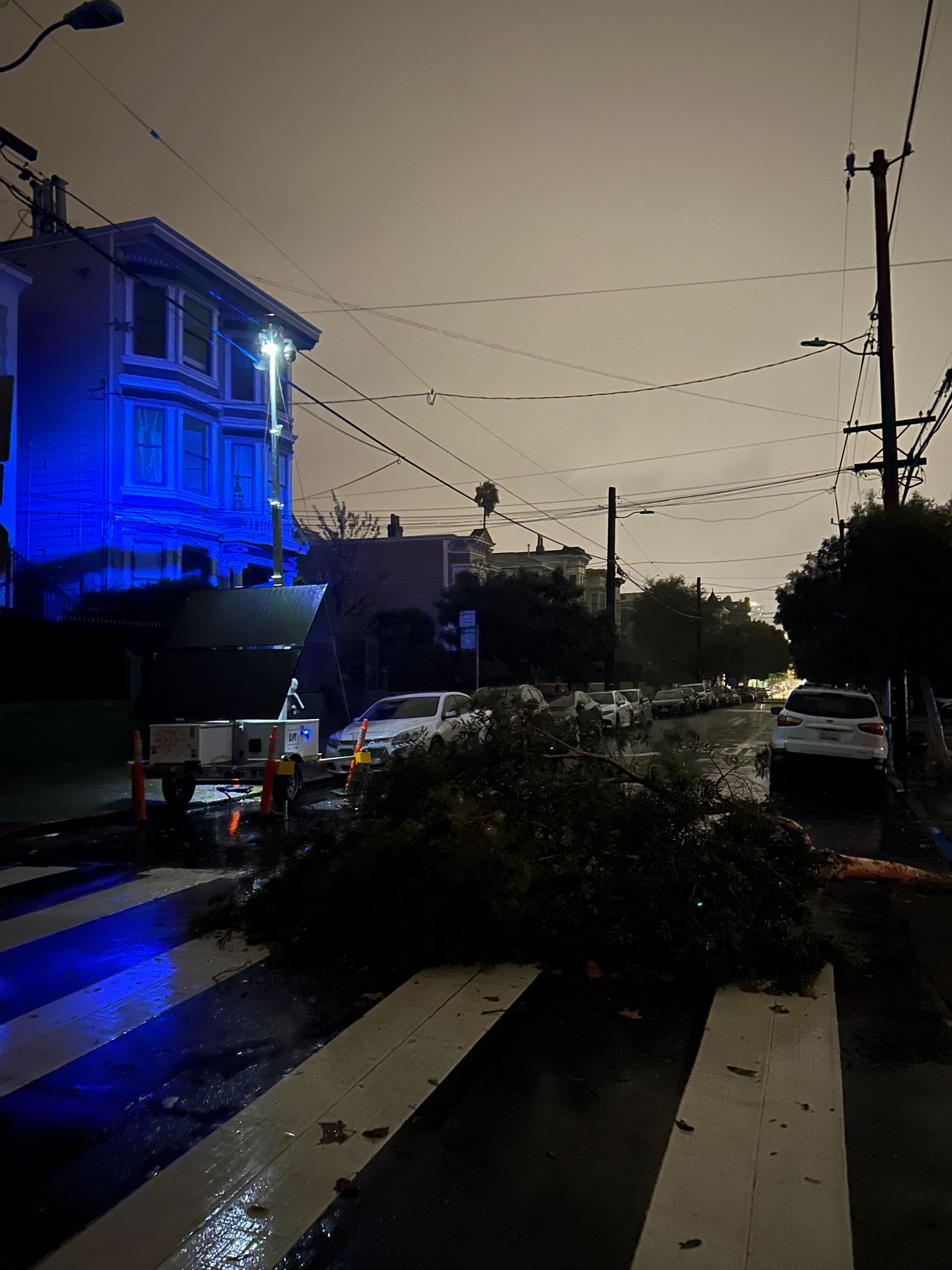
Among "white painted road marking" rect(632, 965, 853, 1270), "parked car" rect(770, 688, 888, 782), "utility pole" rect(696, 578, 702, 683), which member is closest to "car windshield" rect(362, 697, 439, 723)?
"parked car" rect(770, 688, 888, 782)

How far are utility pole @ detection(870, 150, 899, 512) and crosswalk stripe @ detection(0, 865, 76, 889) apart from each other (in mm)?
17602

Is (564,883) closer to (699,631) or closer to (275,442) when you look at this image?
(275,442)

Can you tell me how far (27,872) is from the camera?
9.20 meters

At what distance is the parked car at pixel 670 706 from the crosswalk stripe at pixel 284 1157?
39.6m

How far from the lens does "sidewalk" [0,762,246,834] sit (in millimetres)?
12562

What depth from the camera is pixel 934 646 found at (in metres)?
17.0

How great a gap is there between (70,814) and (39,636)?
7.85m

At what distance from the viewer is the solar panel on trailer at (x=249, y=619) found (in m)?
13.7

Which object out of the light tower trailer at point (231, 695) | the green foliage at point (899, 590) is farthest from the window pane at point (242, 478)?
the green foliage at point (899, 590)

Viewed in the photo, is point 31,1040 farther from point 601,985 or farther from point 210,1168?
point 601,985

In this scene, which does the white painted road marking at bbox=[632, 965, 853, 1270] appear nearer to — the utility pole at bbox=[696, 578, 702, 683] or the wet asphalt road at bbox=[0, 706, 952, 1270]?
the wet asphalt road at bbox=[0, 706, 952, 1270]

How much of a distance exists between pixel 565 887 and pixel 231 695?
8.38 meters

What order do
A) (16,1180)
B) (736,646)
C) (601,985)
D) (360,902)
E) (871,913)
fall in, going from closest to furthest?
1. (16,1180)
2. (601,985)
3. (360,902)
4. (871,913)
5. (736,646)

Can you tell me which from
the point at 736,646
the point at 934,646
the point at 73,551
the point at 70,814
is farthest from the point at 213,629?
the point at 736,646
